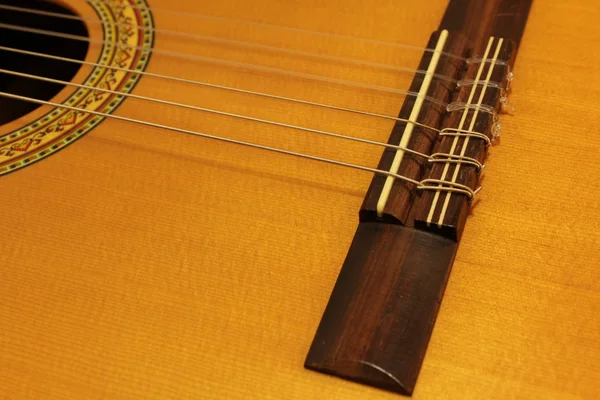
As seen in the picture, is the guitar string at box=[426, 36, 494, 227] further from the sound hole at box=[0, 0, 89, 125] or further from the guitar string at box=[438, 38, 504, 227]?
the sound hole at box=[0, 0, 89, 125]

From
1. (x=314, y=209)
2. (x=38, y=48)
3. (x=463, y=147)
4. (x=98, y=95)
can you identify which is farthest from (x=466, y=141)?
(x=38, y=48)

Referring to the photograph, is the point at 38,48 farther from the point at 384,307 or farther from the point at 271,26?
the point at 384,307

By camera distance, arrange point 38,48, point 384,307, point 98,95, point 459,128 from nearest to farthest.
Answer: point 384,307 → point 459,128 → point 98,95 → point 38,48

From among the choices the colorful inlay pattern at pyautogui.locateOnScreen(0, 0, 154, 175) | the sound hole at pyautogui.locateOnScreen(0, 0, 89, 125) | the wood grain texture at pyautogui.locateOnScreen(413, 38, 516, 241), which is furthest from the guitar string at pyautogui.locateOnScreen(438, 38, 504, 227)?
the sound hole at pyautogui.locateOnScreen(0, 0, 89, 125)

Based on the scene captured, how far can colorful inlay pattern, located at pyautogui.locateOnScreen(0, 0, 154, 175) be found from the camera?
80 centimetres

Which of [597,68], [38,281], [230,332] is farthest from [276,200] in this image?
[597,68]

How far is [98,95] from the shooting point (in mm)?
840

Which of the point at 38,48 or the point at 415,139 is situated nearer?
the point at 415,139

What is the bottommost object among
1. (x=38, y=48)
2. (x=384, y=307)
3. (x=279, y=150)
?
(x=384, y=307)

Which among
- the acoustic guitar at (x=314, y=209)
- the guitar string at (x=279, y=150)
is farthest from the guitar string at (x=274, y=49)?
the guitar string at (x=279, y=150)

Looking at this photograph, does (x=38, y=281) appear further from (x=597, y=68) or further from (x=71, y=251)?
(x=597, y=68)

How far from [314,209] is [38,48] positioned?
66cm

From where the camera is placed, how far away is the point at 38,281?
0.68 metres

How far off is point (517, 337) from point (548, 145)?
0.78 ft
